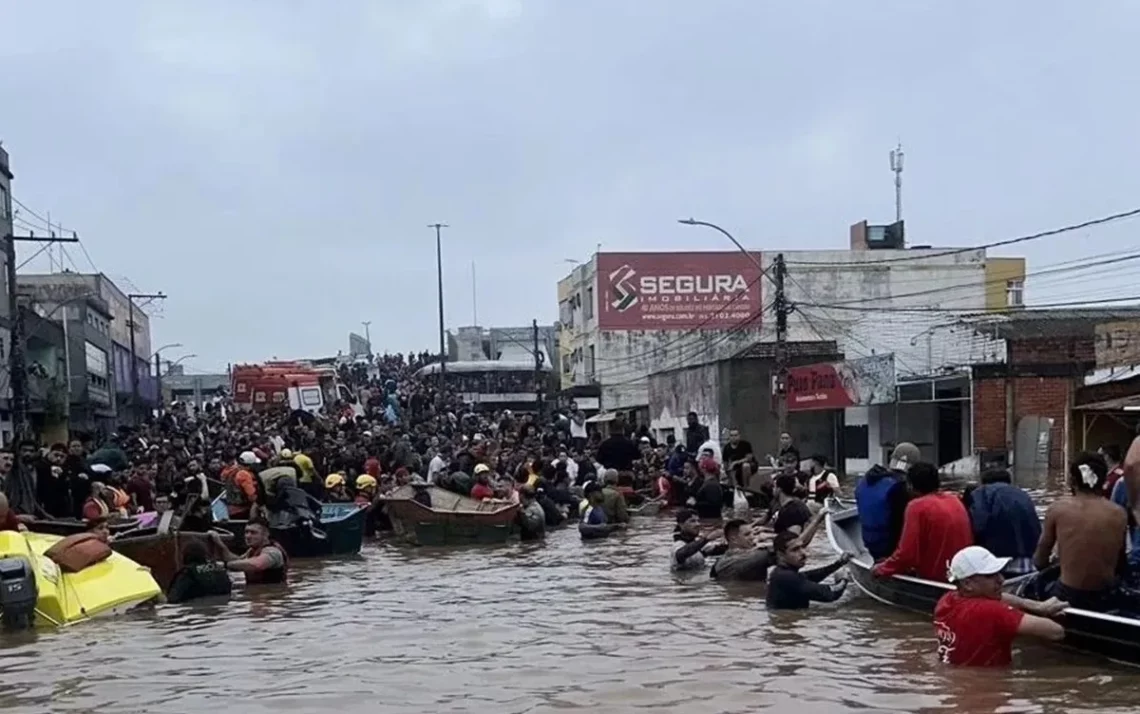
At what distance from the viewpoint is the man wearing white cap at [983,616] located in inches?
364

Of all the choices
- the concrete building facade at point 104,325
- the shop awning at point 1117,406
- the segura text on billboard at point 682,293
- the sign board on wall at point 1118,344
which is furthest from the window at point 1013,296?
the concrete building facade at point 104,325

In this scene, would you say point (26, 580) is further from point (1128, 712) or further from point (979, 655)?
point (1128, 712)

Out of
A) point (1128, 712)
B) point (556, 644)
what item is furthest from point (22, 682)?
point (1128, 712)

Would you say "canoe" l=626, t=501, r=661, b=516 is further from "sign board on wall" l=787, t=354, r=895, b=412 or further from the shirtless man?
the shirtless man

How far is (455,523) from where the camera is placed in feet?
74.7

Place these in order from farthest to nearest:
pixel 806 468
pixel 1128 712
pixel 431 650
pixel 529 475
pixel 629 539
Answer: pixel 529 475 → pixel 806 468 → pixel 629 539 → pixel 431 650 → pixel 1128 712

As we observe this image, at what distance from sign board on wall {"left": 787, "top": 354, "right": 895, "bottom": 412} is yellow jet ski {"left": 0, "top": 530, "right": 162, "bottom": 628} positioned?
26579 mm

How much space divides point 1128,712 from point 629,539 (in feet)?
45.9

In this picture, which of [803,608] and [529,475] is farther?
[529,475]

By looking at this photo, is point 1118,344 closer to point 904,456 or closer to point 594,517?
point 594,517

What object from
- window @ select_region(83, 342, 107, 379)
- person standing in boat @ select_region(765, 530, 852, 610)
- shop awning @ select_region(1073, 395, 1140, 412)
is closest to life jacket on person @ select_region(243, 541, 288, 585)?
person standing in boat @ select_region(765, 530, 852, 610)

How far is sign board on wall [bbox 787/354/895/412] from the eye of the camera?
39.2 meters

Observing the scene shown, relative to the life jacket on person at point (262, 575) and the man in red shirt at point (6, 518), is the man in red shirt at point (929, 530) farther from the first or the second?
the man in red shirt at point (6, 518)

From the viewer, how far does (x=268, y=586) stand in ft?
55.6
